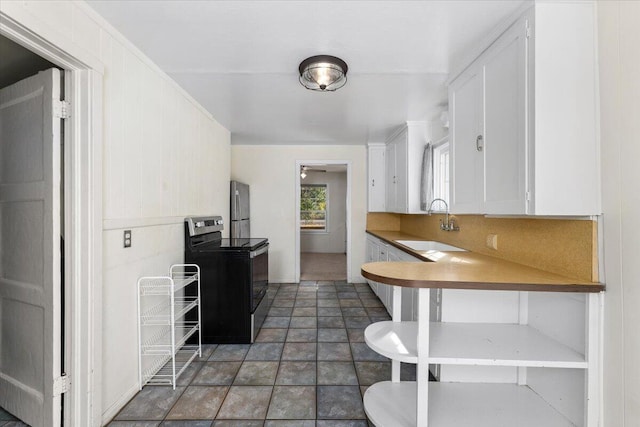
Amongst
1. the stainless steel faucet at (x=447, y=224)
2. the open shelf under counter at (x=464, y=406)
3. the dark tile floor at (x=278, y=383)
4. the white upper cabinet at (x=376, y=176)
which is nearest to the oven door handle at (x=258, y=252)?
the dark tile floor at (x=278, y=383)

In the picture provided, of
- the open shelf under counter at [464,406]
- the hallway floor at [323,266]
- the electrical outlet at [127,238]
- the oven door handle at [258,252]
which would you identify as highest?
the electrical outlet at [127,238]

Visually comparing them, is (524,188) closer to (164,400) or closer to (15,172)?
(164,400)

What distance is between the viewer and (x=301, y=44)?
1809mm

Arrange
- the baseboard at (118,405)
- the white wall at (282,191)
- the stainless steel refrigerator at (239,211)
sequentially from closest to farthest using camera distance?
the baseboard at (118,405)
the stainless steel refrigerator at (239,211)
the white wall at (282,191)

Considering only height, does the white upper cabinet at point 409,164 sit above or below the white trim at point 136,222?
above

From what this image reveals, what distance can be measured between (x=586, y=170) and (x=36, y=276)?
2.80 meters

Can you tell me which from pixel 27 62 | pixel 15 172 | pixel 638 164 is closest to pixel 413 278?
pixel 638 164

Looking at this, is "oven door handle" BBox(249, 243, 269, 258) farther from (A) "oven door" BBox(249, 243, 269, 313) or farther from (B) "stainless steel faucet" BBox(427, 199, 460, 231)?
(B) "stainless steel faucet" BBox(427, 199, 460, 231)

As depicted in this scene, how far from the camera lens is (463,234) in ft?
9.00

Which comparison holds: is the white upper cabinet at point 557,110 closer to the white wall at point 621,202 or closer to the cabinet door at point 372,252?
the white wall at point 621,202

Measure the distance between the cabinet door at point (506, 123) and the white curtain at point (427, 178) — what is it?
163 cm

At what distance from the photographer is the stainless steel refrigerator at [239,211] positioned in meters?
3.93

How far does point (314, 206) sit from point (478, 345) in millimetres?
7048

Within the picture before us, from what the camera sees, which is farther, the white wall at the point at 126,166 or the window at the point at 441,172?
the window at the point at 441,172
